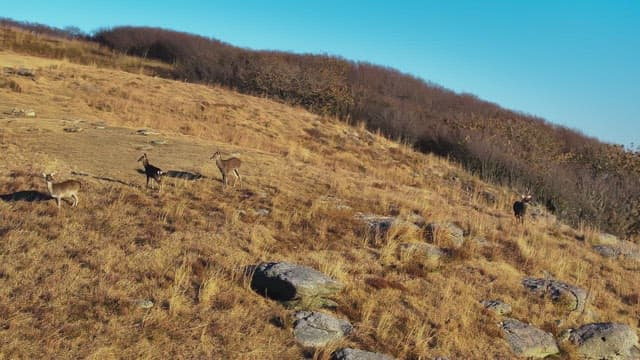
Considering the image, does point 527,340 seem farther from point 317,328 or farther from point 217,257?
point 217,257

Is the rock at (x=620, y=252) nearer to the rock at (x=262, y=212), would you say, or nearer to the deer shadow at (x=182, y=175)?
the rock at (x=262, y=212)

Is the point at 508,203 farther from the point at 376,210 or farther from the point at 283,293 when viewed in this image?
the point at 283,293

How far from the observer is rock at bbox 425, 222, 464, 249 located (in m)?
12.2

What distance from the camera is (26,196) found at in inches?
411

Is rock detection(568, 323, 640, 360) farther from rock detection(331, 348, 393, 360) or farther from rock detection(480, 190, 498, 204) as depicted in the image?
rock detection(480, 190, 498, 204)

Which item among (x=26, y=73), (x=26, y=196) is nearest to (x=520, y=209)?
(x=26, y=196)

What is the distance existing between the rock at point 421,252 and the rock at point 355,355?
A: 3.87 m

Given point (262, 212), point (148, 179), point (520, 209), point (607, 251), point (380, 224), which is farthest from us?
point (520, 209)

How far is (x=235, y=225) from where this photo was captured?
10609 mm

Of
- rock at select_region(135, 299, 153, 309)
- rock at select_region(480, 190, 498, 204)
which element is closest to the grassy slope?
rock at select_region(135, 299, 153, 309)

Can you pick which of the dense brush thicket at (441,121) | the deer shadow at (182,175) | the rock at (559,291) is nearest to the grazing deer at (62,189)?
the deer shadow at (182,175)

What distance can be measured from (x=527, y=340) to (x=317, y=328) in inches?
136

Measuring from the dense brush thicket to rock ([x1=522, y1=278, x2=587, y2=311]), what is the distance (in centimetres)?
1337

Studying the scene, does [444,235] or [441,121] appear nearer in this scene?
[444,235]
